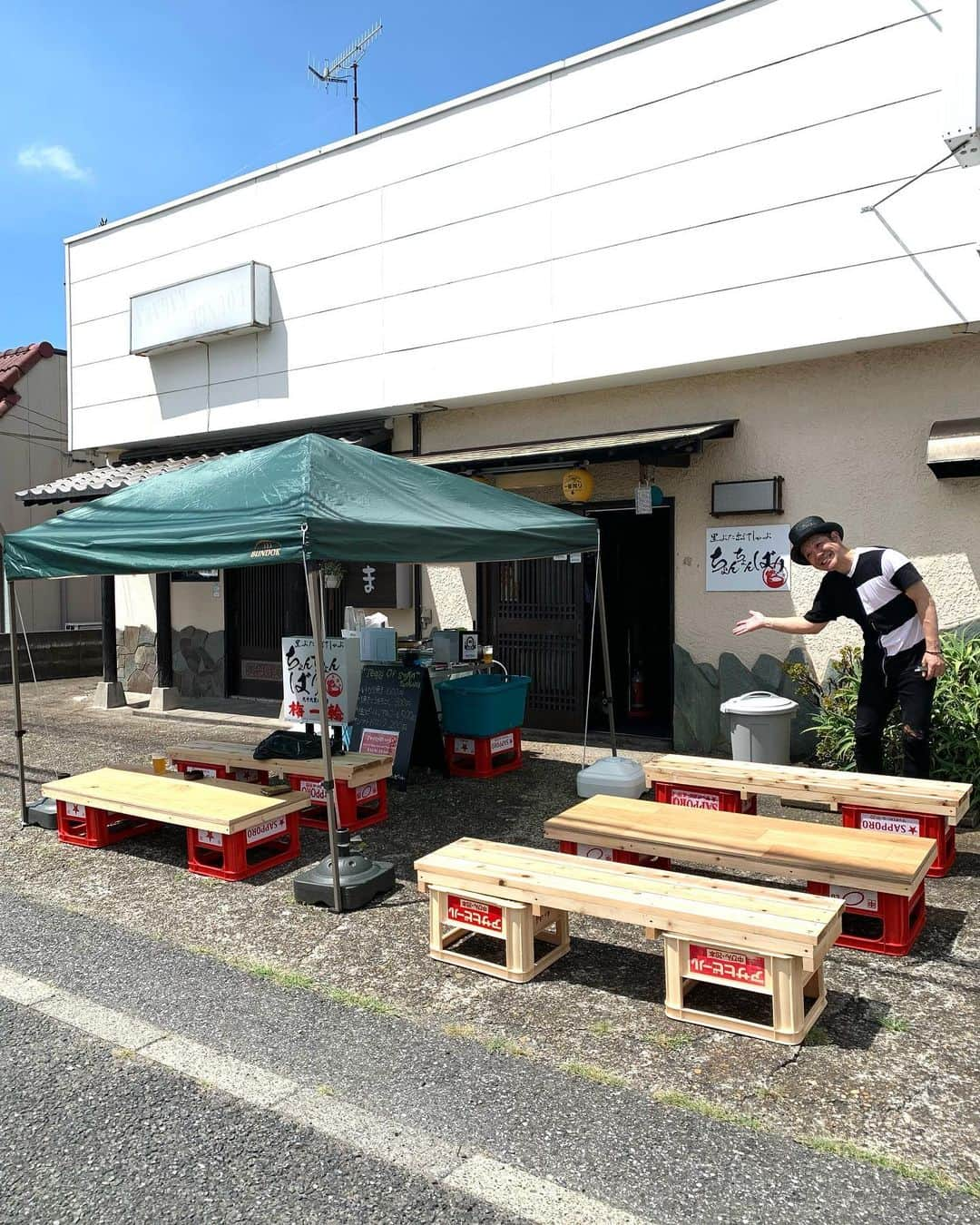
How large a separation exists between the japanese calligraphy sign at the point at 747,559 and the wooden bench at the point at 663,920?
4.55 metres

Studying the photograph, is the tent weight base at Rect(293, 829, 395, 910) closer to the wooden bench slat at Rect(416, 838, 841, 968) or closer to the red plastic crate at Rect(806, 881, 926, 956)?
the wooden bench slat at Rect(416, 838, 841, 968)

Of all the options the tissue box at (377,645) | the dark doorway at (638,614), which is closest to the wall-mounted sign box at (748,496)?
the dark doorway at (638,614)

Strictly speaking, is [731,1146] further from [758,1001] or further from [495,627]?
[495,627]

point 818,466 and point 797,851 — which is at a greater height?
point 818,466

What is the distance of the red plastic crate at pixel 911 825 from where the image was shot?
481 centimetres

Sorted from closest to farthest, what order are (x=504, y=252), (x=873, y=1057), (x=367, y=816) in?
(x=873, y=1057) → (x=367, y=816) → (x=504, y=252)

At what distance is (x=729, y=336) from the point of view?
24.9ft

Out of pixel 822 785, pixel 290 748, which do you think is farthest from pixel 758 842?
pixel 290 748

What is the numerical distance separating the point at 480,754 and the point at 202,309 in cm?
695

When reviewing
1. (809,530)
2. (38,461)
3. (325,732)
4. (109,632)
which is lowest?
(325,732)

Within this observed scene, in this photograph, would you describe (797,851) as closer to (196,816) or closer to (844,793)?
(844,793)

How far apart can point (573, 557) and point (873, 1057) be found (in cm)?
625

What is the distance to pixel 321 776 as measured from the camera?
5.77 metres

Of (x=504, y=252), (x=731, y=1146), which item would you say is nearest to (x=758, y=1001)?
(x=731, y=1146)
